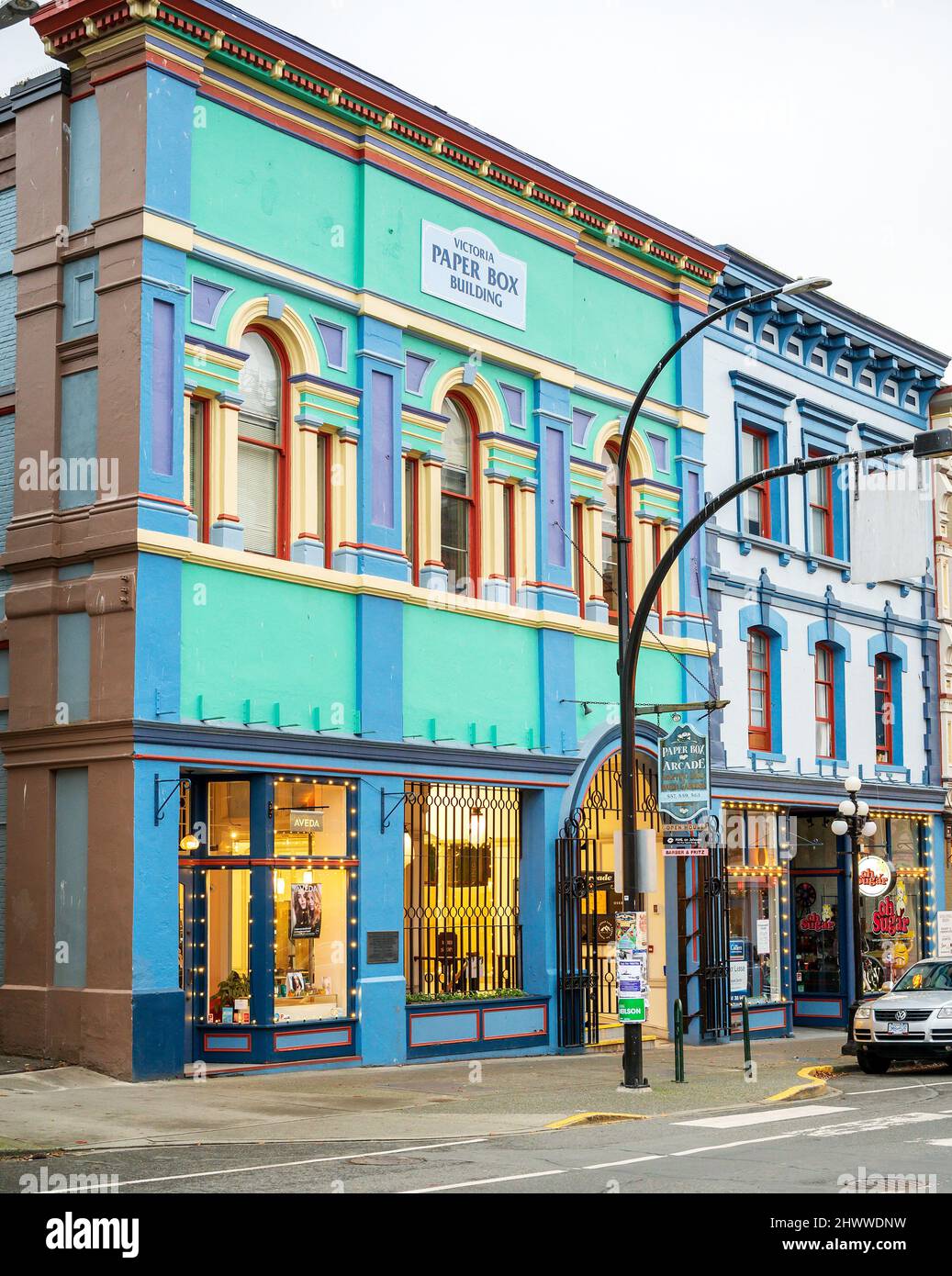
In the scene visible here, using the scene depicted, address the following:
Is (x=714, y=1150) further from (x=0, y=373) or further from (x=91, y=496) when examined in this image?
(x=0, y=373)

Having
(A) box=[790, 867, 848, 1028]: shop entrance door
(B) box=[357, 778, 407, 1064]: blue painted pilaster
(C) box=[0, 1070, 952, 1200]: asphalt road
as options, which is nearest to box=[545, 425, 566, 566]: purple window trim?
(B) box=[357, 778, 407, 1064]: blue painted pilaster

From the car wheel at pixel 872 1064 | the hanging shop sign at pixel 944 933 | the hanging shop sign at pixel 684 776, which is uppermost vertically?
the hanging shop sign at pixel 684 776

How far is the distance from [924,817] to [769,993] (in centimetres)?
745

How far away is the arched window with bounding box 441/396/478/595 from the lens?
80.6ft

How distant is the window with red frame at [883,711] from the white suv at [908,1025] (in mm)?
11692

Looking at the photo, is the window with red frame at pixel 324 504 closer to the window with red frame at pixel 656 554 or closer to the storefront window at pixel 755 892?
the window with red frame at pixel 656 554

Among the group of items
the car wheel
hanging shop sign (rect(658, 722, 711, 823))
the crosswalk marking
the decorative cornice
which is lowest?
the car wheel

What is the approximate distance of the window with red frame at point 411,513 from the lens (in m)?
23.8

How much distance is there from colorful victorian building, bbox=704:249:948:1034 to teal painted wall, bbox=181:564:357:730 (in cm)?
926

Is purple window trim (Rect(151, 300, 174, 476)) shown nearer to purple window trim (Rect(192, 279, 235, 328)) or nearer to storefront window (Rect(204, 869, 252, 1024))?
purple window trim (Rect(192, 279, 235, 328))

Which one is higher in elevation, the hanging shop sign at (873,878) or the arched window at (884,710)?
the arched window at (884,710)

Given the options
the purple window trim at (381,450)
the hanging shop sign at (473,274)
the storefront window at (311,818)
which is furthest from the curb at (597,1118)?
the hanging shop sign at (473,274)

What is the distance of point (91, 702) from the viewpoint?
19.6 metres

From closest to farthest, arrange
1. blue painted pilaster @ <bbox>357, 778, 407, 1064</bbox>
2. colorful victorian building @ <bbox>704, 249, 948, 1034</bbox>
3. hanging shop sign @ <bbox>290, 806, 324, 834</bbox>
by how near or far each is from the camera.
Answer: hanging shop sign @ <bbox>290, 806, 324, 834</bbox> < blue painted pilaster @ <bbox>357, 778, 407, 1064</bbox> < colorful victorian building @ <bbox>704, 249, 948, 1034</bbox>
